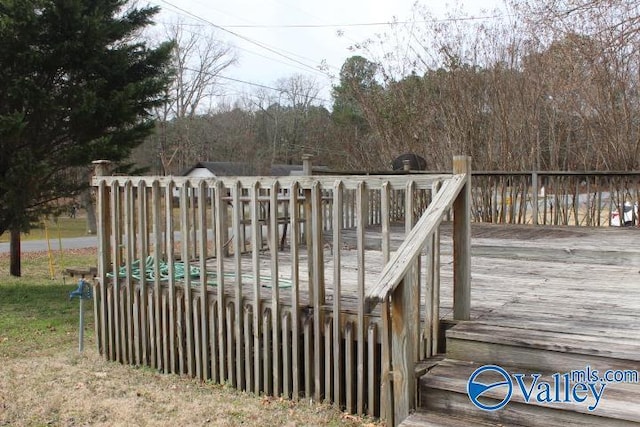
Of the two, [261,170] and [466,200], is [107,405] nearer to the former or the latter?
[466,200]

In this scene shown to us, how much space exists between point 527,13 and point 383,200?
28.8ft

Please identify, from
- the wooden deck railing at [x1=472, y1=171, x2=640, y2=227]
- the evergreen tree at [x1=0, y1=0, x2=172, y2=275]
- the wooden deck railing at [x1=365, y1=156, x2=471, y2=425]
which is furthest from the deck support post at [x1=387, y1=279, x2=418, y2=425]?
the wooden deck railing at [x1=472, y1=171, x2=640, y2=227]

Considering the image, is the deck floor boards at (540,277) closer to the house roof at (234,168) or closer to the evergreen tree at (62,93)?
the evergreen tree at (62,93)

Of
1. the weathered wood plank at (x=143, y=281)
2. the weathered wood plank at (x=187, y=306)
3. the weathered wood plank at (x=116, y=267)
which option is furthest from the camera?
the weathered wood plank at (x=116, y=267)

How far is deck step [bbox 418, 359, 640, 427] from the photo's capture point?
232 centimetres

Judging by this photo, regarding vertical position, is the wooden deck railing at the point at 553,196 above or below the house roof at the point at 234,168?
below

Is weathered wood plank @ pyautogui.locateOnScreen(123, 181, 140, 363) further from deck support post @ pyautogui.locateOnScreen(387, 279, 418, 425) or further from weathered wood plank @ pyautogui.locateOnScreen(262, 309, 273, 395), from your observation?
deck support post @ pyautogui.locateOnScreen(387, 279, 418, 425)

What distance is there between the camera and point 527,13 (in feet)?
33.8

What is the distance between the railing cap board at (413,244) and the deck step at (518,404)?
1.83 ft

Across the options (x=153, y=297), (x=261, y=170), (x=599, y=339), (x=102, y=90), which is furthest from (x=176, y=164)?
(x=599, y=339)

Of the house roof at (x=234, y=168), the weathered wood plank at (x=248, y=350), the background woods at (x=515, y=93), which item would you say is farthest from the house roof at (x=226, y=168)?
the weathered wood plank at (x=248, y=350)

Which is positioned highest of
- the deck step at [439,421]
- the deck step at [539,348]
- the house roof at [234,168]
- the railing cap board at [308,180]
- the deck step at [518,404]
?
the house roof at [234,168]

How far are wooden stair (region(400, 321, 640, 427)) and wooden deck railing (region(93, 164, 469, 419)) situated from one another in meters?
0.22

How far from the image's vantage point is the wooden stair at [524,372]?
237cm
